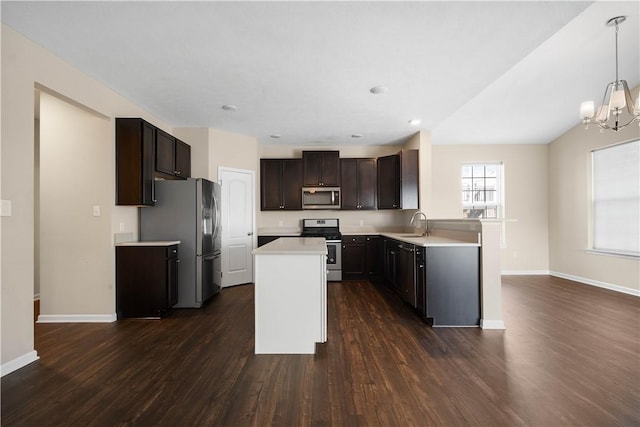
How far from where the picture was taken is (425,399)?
72.2 inches

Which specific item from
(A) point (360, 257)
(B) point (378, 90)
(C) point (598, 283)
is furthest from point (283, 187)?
(C) point (598, 283)

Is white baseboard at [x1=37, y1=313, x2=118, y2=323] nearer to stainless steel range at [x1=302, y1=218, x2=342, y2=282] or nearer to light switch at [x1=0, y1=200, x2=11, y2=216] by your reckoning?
light switch at [x1=0, y1=200, x2=11, y2=216]

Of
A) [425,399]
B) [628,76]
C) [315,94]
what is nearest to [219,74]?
[315,94]

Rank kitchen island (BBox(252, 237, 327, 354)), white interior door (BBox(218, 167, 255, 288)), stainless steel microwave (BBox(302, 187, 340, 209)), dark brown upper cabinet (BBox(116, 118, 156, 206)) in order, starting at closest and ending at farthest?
kitchen island (BBox(252, 237, 327, 354))
dark brown upper cabinet (BBox(116, 118, 156, 206))
white interior door (BBox(218, 167, 255, 288))
stainless steel microwave (BBox(302, 187, 340, 209))

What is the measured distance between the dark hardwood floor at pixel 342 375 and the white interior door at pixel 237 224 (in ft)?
5.33

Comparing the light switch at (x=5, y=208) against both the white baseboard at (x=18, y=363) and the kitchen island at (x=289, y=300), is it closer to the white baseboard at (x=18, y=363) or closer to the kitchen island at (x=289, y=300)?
the white baseboard at (x=18, y=363)

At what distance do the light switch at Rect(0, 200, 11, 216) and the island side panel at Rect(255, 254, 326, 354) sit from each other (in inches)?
73.1

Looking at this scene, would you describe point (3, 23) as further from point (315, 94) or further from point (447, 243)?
point (447, 243)

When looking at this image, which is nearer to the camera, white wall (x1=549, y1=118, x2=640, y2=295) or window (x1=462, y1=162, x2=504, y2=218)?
white wall (x1=549, y1=118, x2=640, y2=295)

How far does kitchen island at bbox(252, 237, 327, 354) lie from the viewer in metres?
2.53

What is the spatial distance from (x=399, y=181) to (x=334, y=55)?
3.10m

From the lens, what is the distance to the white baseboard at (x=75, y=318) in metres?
3.29

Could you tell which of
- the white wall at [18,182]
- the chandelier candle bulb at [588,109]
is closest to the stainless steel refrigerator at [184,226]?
the white wall at [18,182]

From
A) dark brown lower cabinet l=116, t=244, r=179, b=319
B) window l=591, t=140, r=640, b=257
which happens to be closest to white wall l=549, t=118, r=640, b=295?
window l=591, t=140, r=640, b=257
